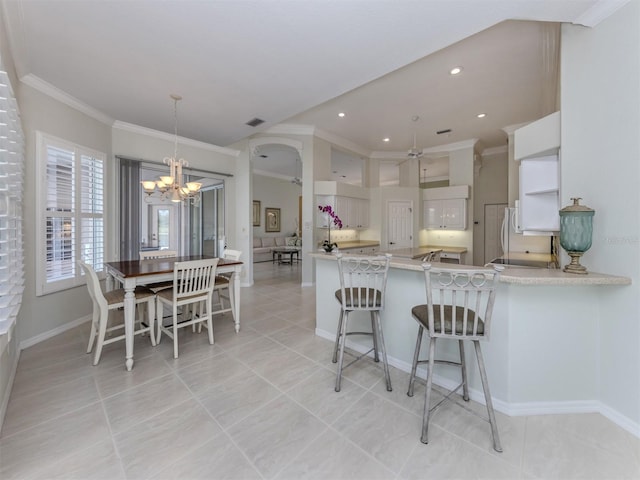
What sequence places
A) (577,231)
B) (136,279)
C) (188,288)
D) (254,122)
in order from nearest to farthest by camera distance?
(577,231) → (136,279) → (188,288) → (254,122)

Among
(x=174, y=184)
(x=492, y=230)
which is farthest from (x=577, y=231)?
(x=492, y=230)

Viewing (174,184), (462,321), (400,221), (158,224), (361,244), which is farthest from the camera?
(158,224)

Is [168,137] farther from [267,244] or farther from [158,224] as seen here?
[267,244]

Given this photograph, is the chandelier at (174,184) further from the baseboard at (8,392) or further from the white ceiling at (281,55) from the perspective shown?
the baseboard at (8,392)

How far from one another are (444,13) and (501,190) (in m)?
6.24

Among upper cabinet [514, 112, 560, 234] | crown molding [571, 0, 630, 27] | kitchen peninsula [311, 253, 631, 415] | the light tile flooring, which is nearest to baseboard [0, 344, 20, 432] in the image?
the light tile flooring

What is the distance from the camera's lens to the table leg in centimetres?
241

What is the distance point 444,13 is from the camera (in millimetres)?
2092

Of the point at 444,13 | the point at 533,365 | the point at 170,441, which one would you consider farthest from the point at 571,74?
the point at 170,441

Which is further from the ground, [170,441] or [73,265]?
[73,265]

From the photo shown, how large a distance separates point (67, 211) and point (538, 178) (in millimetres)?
5263

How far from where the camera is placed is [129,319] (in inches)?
96.7

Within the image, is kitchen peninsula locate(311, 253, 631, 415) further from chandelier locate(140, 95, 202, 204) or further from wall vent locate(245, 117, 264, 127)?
wall vent locate(245, 117, 264, 127)

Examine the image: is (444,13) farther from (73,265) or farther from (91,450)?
(73,265)
